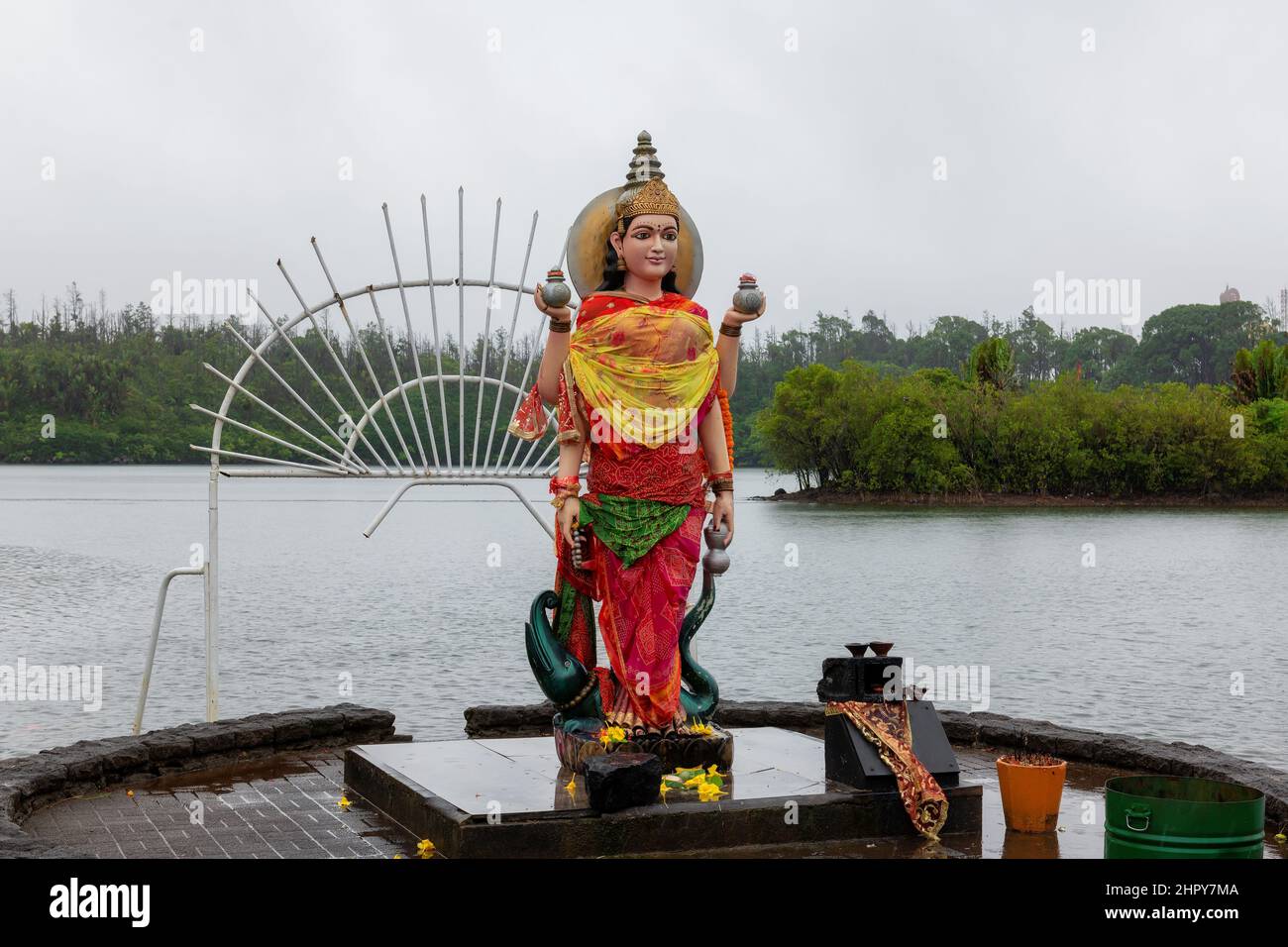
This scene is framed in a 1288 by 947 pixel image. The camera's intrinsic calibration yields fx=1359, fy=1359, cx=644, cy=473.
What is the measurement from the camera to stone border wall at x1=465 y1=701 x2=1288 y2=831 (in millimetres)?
7301

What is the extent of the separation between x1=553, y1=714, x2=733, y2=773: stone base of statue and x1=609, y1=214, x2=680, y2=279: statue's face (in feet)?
7.63

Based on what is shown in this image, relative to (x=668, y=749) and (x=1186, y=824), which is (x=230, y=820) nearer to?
(x=668, y=749)

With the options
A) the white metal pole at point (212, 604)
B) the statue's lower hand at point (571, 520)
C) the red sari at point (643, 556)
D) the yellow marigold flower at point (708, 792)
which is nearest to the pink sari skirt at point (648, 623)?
the red sari at point (643, 556)

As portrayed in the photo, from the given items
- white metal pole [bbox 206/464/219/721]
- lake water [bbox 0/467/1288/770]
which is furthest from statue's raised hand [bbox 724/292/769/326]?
lake water [bbox 0/467/1288/770]

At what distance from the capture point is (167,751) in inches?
311

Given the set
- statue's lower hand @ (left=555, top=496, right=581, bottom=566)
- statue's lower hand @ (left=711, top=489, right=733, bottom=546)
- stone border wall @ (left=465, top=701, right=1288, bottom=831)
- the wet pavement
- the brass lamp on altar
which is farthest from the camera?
stone border wall @ (left=465, top=701, right=1288, bottom=831)

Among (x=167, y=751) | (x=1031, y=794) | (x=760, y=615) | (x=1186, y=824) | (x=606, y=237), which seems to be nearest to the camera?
(x=1186, y=824)

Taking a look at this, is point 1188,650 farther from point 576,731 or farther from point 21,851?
point 21,851

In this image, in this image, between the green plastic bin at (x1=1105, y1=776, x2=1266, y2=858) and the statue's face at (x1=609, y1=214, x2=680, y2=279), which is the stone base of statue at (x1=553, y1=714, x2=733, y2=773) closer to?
the green plastic bin at (x1=1105, y1=776, x2=1266, y2=858)

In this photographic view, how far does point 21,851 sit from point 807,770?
11.7 feet

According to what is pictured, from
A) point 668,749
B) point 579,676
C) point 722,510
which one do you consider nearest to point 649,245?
point 722,510

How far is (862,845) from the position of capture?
20.1ft

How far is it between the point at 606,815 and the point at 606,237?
300 cm
